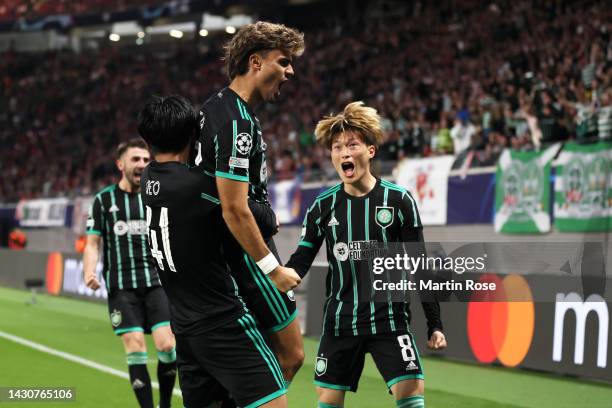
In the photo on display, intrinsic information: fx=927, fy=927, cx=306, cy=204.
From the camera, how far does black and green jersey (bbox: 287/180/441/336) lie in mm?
4797

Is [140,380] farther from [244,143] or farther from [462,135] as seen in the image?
[462,135]

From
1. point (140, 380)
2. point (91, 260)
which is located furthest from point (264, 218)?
point (91, 260)

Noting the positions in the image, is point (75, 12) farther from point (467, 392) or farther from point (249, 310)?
point (249, 310)

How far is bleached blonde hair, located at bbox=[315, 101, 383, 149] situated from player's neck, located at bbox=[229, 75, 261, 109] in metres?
0.99

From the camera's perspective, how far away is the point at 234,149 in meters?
3.79

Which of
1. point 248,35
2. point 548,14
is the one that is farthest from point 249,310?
point 548,14

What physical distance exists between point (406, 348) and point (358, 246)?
0.58m

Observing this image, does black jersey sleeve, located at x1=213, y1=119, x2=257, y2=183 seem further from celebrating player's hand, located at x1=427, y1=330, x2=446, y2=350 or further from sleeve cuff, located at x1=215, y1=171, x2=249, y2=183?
celebrating player's hand, located at x1=427, y1=330, x2=446, y2=350

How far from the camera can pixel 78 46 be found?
45031mm

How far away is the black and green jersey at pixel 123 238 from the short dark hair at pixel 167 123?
3.35m

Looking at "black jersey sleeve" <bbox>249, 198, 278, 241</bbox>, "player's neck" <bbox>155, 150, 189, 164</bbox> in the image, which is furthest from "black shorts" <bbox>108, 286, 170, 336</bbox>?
"player's neck" <bbox>155, 150, 189, 164</bbox>

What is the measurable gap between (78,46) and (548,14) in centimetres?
2904

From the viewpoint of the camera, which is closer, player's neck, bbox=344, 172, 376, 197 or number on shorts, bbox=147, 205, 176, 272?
number on shorts, bbox=147, 205, 176, 272

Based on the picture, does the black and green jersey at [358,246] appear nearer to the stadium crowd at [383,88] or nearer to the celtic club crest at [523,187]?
the celtic club crest at [523,187]
